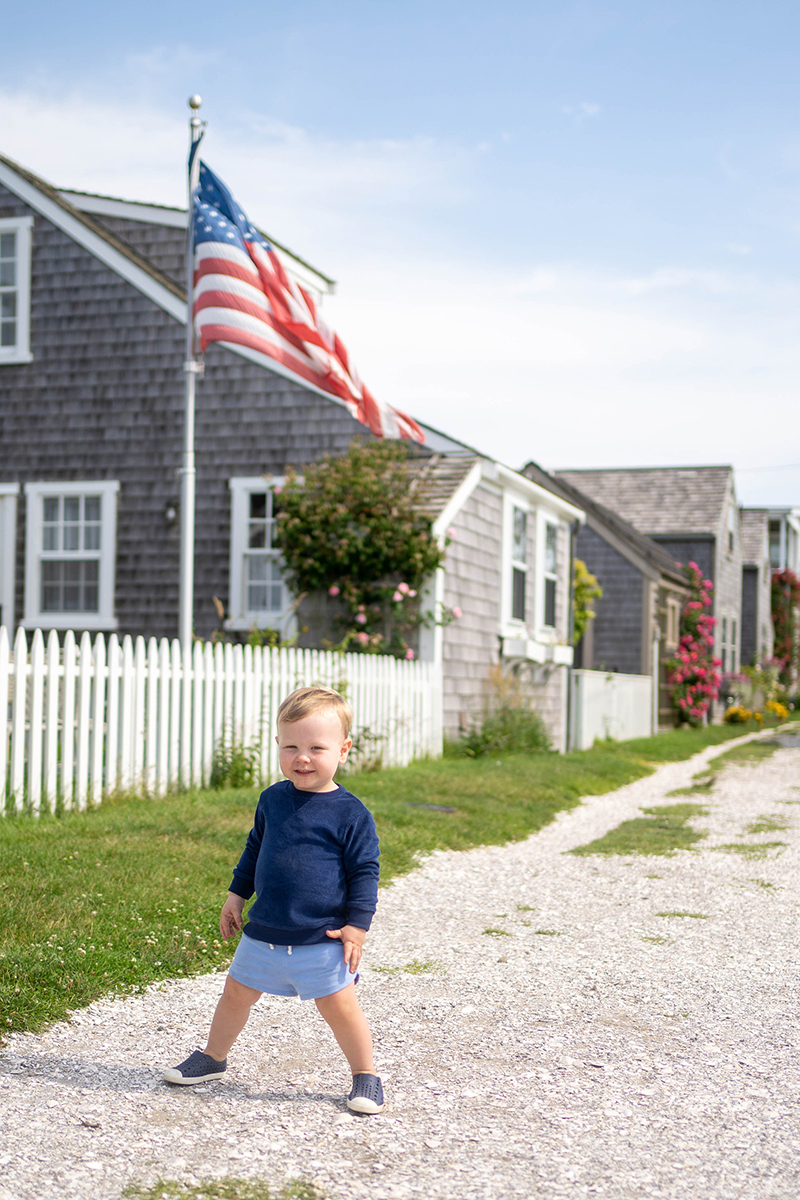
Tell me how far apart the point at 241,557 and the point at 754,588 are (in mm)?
28482

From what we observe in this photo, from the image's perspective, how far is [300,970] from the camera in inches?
129

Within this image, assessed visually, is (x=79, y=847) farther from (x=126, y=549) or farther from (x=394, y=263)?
(x=394, y=263)

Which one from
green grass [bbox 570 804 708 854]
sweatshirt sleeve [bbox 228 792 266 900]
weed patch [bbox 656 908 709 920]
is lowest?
green grass [bbox 570 804 708 854]

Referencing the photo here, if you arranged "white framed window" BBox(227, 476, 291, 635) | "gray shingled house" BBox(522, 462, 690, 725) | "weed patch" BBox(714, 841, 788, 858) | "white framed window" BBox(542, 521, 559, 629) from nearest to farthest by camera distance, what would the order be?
"weed patch" BBox(714, 841, 788, 858) → "white framed window" BBox(227, 476, 291, 635) → "white framed window" BBox(542, 521, 559, 629) → "gray shingled house" BBox(522, 462, 690, 725)

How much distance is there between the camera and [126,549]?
1420 centimetres

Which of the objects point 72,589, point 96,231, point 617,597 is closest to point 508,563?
point 72,589

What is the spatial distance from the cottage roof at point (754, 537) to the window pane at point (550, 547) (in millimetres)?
22390

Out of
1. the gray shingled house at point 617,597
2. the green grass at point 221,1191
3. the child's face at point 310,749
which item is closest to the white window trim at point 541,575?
the gray shingled house at point 617,597

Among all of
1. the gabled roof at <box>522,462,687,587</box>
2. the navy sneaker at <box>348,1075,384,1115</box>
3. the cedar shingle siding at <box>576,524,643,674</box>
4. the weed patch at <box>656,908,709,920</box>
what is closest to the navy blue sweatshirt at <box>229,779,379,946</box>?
the navy sneaker at <box>348,1075,384,1115</box>

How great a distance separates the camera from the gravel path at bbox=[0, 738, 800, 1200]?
283 centimetres

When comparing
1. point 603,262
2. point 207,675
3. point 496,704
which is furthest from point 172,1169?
point 496,704

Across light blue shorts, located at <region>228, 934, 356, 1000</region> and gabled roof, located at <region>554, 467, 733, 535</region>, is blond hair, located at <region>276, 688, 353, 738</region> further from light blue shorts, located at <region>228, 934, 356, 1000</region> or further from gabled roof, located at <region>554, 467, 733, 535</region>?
gabled roof, located at <region>554, 467, 733, 535</region>

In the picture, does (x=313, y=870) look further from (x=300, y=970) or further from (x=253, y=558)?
(x=253, y=558)

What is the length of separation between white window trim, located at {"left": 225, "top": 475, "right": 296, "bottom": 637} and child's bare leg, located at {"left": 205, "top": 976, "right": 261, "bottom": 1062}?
10252 mm
